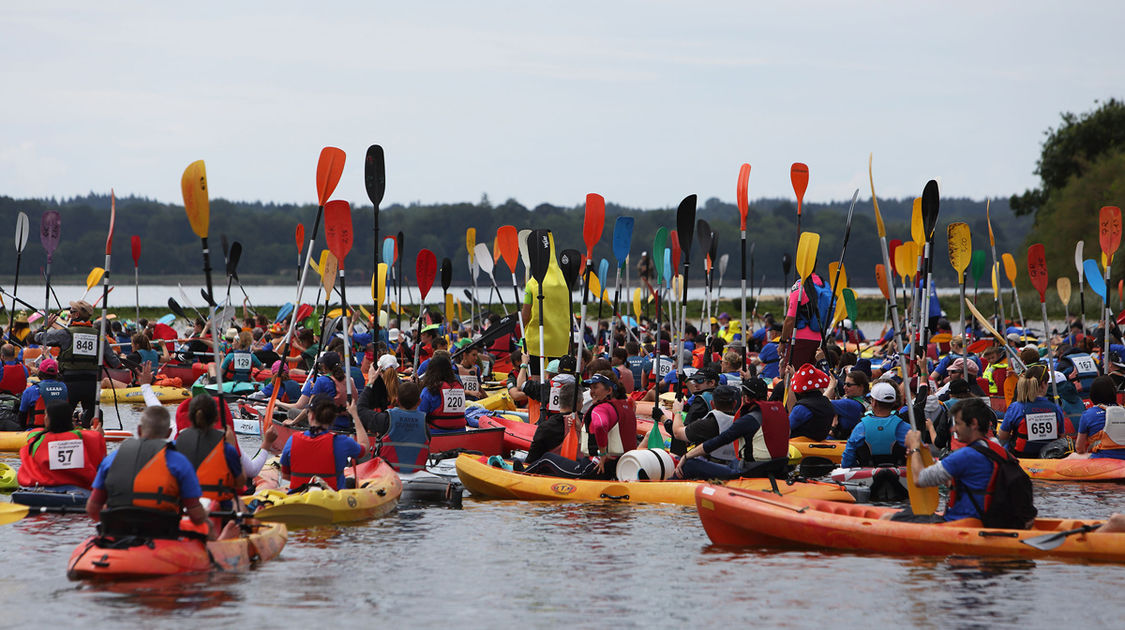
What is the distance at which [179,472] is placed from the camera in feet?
20.1

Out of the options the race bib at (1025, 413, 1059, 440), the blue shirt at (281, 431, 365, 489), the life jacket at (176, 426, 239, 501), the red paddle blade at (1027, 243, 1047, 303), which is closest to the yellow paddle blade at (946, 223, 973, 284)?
the race bib at (1025, 413, 1059, 440)

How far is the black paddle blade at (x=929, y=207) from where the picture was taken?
10617mm

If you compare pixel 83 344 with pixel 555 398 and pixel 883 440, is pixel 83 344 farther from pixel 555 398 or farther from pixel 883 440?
pixel 883 440

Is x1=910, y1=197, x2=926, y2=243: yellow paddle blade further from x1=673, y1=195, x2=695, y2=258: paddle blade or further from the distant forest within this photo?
the distant forest

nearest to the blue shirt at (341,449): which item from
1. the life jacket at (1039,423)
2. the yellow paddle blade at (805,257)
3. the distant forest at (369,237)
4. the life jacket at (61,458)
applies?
the life jacket at (61,458)

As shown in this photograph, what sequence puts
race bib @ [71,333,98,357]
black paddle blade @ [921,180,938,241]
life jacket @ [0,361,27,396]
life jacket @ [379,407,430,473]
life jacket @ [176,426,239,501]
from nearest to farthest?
life jacket @ [176,426,239,501]
life jacket @ [379,407,430,473]
black paddle blade @ [921,180,938,241]
race bib @ [71,333,98,357]
life jacket @ [0,361,27,396]

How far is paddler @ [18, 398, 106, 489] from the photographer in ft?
27.1

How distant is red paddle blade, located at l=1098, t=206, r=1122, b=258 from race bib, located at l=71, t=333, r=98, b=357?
39.4ft

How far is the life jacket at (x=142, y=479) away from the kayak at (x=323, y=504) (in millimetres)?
1834

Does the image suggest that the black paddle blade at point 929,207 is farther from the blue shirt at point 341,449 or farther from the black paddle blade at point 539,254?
the blue shirt at point 341,449

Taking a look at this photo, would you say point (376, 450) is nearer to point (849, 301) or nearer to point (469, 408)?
point (469, 408)

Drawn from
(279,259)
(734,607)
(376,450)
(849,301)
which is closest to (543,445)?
(376,450)

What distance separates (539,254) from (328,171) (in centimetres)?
252

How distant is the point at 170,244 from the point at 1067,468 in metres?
101
